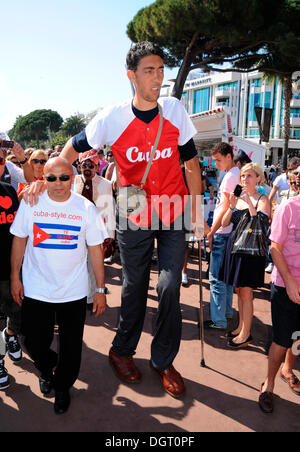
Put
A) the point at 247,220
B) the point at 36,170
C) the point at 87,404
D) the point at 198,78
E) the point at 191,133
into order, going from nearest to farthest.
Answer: the point at 87,404 < the point at 191,133 < the point at 247,220 < the point at 36,170 < the point at 198,78

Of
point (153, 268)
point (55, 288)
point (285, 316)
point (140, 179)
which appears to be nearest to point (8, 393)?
point (55, 288)

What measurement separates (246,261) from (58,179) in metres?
2.13

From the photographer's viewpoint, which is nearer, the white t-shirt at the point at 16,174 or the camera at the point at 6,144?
the camera at the point at 6,144

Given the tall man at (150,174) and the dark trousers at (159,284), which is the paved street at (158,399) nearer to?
the tall man at (150,174)

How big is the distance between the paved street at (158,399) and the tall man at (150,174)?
17 cm

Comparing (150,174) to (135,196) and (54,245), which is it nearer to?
(135,196)

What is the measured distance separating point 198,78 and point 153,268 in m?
65.3

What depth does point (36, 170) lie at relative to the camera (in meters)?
5.02

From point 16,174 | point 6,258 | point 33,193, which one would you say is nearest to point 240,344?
point 6,258

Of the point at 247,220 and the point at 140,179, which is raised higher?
the point at 140,179

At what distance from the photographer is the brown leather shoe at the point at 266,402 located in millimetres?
2775

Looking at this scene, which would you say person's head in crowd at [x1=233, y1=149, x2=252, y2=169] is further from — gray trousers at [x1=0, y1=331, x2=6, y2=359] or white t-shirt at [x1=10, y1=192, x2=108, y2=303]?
gray trousers at [x1=0, y1=331, x2=6, y2=359]

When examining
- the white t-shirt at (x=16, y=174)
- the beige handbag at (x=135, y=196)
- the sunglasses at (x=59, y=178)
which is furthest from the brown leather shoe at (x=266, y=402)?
the white t-shirt at (x=16, y=174)

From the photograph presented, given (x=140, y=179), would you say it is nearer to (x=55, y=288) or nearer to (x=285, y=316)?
(x=55, y=288)
